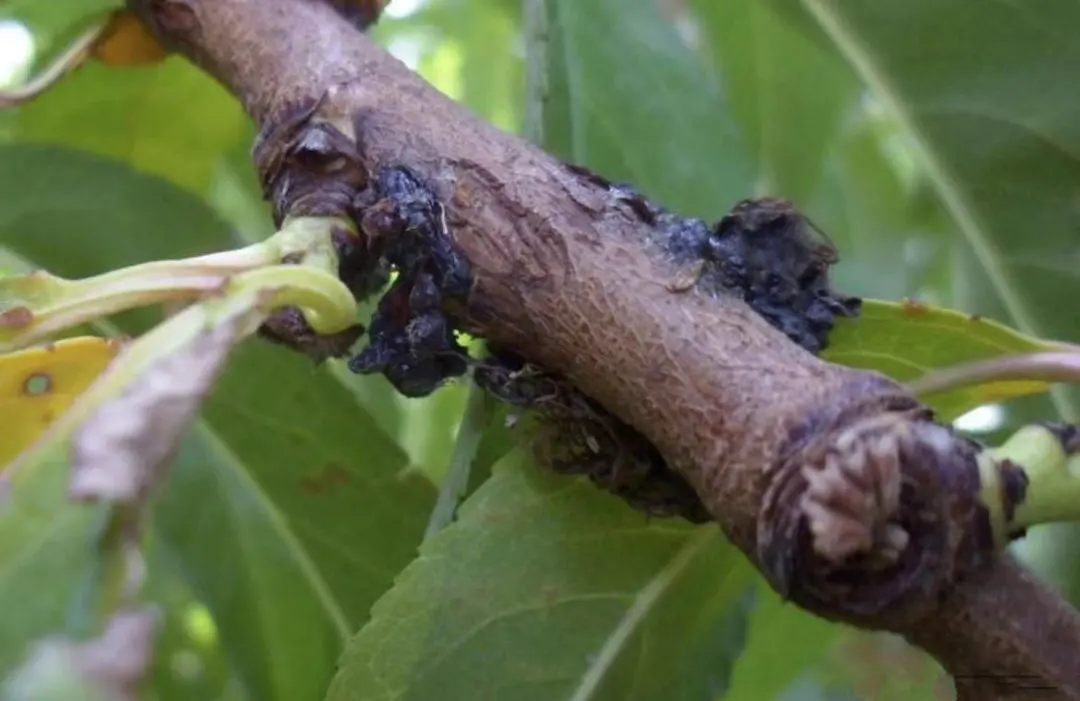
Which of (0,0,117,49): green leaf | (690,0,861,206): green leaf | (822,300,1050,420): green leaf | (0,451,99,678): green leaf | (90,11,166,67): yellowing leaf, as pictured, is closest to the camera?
(0,451,99,678): green leaf

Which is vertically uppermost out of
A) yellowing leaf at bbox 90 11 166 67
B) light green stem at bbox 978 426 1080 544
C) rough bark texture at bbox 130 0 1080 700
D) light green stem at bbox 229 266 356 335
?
light green stem at bbox 978 426 1080 544

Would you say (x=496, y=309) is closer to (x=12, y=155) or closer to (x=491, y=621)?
(x=491, y=621)

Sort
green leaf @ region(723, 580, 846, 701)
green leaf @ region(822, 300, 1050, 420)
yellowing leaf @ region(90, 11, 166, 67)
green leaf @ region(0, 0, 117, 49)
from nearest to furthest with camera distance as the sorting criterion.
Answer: green leaf @ region(822, 300, 1050, 420) → yellowing leaf @ region(90, 11, 166, 67) → green leaf @ region(723, 580, 846, 701) → green leaf @ region(0, 0, 117, 49)

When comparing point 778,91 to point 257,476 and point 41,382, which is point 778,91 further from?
point 41,382

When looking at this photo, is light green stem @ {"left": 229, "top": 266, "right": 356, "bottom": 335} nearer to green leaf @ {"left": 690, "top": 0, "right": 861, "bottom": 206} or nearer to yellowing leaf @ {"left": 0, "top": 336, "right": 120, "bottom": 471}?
yellowing leaf @ {"left": 0, "top": 336, "right": 120, "bottom": 471}

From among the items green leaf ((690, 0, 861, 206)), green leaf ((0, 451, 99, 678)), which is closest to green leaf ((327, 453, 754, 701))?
green leaf ((0, 451, 99, 678))

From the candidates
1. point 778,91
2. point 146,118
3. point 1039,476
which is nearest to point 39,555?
point 1039,476

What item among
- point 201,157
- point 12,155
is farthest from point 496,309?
point 201,157

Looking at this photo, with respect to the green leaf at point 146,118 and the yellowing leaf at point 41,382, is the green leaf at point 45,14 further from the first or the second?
the yellowing leaf at point 41,382
